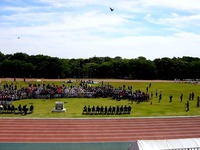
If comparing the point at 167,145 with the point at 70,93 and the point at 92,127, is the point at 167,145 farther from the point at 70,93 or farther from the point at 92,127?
the point at 70,93

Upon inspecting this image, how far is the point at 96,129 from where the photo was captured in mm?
24734

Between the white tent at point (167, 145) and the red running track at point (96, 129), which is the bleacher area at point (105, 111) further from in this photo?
the white tent at point (167, 145)

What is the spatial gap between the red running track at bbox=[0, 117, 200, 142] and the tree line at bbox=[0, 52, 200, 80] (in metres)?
59.4

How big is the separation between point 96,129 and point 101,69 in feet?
229

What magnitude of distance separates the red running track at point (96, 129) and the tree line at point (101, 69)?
59376 millimetres

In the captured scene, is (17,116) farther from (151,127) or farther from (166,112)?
(166,112)

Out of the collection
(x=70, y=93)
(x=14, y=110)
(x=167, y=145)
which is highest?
(x=70, y=93)

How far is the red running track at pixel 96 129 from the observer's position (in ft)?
73.3

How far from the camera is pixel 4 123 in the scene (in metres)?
26.4

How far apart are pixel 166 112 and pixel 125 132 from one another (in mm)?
9399

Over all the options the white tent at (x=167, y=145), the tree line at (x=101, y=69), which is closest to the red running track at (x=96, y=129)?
the white tent at (x=167, y=145)

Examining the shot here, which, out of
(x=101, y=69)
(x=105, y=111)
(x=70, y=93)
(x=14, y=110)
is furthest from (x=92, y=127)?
(x=101, y=69)

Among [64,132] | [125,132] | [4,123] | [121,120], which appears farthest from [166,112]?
[4,123]

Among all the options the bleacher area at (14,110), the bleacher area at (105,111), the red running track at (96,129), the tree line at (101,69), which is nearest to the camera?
the red running track at (96,129)
